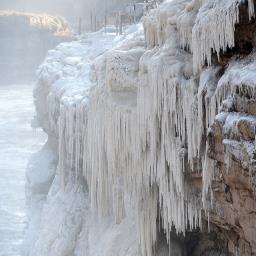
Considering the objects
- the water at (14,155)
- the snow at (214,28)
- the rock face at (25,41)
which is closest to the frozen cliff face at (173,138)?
the snow at (214,28)

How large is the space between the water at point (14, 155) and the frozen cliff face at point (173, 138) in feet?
17.5

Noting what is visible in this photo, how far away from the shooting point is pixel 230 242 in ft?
25.8

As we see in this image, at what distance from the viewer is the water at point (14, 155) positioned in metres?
16.8

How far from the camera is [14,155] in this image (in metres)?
25.6

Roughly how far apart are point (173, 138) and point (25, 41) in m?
40.5

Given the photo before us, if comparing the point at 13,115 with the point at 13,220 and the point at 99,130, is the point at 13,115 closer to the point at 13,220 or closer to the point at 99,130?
the point at 13,220

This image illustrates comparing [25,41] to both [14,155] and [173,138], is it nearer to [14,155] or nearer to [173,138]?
[14,155]

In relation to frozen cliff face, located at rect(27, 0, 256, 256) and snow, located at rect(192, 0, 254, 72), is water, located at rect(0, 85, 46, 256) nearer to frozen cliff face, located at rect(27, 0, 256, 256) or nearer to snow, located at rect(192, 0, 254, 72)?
frozen cliff face, located at rect(27, 0, 256, 256)

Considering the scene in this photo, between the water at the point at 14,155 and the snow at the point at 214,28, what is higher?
the snow at the point at 214,28

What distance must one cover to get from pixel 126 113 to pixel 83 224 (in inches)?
166

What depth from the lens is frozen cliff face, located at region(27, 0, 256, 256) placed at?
6262 mm

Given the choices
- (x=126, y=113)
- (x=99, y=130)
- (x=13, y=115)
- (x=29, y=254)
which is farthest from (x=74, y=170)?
(x=13, y=115)

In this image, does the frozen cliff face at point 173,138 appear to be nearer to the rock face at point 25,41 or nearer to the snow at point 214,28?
the snow at point 214,28

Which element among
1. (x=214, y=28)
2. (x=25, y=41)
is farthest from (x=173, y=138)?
(x=25, y=41)
